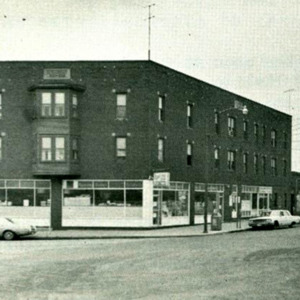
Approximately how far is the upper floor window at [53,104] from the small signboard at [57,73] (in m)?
1.22

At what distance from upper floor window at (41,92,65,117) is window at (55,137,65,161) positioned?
1574 millimetres

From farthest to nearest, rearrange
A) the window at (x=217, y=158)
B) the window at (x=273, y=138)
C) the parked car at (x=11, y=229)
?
the window at (x=273, y=138), the window at (x=217, y=158), the parked car at (x=11, y=229)

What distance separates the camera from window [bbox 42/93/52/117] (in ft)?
125

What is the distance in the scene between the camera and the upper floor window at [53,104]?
38.2 meters

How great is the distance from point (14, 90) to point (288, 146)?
34.5m

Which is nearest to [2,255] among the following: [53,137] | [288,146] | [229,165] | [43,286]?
[43,286]

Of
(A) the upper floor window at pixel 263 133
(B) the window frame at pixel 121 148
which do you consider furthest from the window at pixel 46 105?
(A) the upper floor window at pixel 263 133

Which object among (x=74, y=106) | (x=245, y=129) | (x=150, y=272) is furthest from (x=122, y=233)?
(x=245, y=129)

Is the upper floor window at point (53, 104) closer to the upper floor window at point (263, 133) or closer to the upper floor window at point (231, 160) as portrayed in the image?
the upper floor window at point (231, 160)

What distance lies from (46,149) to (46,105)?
278 cm

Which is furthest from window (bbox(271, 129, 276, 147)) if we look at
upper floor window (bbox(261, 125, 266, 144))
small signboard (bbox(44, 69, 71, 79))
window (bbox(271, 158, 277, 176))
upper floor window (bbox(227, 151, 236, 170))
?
small signboard (bbox(44, 69, 71, 79))

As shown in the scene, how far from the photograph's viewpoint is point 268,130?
5894cm

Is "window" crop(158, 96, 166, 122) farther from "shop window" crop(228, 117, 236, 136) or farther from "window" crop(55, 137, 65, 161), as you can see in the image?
"shop window" crop(228, 117, 236, 136)

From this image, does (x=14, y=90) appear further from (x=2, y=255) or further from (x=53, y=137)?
(x=2, y=255)
